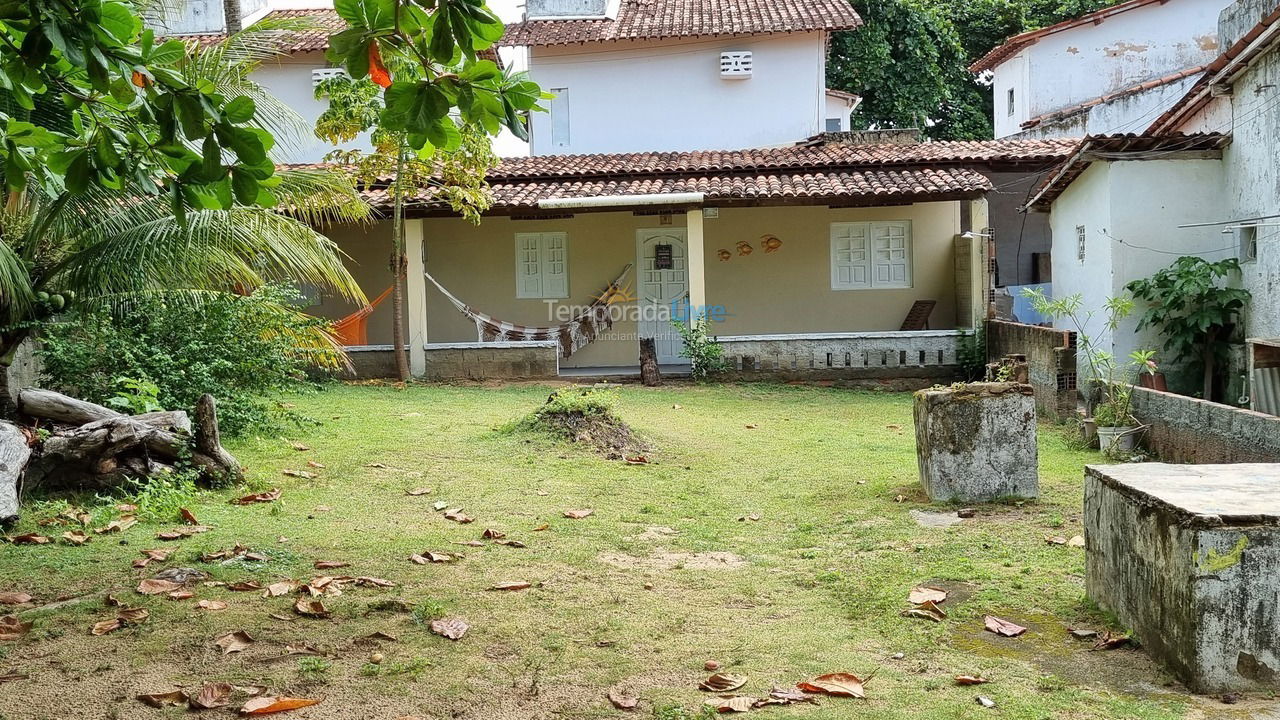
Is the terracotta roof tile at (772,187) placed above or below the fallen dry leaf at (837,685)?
above

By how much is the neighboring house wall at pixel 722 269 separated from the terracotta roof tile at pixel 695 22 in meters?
2.92

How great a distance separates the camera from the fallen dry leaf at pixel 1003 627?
3.45 m

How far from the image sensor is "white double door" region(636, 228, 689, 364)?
48.3ft

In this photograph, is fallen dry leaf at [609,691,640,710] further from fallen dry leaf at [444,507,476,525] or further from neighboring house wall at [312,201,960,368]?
neighboring house wall at [312,201,960,368]

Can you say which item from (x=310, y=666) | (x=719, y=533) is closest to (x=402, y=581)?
(x=310, y=666)

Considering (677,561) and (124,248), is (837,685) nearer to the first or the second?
(677,561)

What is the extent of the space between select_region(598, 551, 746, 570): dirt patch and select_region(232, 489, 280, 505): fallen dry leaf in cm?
196

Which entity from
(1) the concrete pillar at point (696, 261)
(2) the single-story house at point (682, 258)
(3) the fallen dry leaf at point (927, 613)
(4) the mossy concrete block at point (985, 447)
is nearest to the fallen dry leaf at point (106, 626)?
(3) the fallen dry leaf at point (927, 613)

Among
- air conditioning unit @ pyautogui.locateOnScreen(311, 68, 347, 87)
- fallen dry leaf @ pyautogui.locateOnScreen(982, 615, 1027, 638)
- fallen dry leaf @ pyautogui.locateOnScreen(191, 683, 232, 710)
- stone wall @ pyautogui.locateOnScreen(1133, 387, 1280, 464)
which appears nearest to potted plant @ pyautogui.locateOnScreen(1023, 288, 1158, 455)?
stone wall @ pyautogui.locateOnScreen(1133, 387, 1280, 464)

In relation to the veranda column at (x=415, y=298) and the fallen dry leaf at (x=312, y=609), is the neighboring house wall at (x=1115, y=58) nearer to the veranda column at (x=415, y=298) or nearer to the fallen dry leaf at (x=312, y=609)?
the veranda column at (x=415, y=298)

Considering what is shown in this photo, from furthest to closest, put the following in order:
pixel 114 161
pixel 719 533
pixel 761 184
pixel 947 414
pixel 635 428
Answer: pixel 761 184, pixel 635 428, pixel 947 414, pixel 719 533, pixel 114 161

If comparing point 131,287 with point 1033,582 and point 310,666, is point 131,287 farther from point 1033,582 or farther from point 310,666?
point 1033,582

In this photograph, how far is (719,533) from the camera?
521cm

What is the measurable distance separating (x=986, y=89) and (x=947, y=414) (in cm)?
2009
